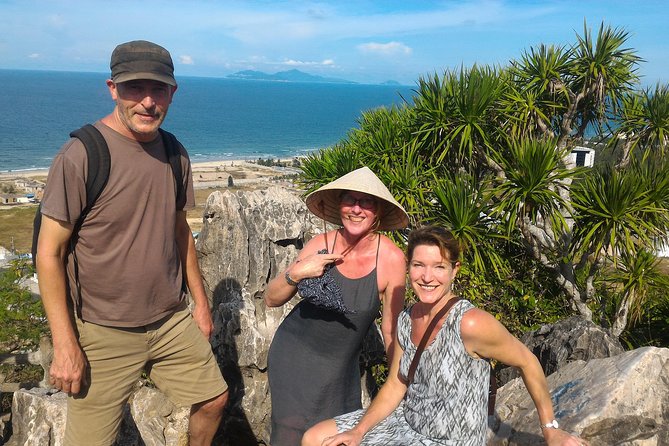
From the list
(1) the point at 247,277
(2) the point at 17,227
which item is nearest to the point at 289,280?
(1) the point at 247,277

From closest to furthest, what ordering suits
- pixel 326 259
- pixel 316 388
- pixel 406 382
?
pixel 406 382 < pixel 326 259 < pixel 316 388

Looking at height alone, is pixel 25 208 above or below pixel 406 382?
below

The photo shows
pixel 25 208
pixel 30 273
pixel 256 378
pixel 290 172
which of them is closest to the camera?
pixel 256 378

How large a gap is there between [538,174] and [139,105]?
439cm

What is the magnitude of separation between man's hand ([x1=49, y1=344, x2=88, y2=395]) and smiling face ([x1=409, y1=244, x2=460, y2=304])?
1759 mm

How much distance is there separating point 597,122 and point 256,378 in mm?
5891

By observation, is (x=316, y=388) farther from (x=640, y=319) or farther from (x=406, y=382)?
(x=640, y=319)

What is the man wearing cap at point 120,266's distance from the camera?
9.06ft

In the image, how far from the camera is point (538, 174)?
5.95m

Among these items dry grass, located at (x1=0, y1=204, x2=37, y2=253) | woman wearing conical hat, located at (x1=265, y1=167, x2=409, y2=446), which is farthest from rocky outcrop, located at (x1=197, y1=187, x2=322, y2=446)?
dry grass, located at (x1=0, y1=204, x2=37, y2=253)

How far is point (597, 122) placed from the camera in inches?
306

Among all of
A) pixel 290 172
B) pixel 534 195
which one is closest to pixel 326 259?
pixel 534 195

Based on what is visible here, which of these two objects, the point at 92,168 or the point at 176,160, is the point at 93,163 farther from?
the point at 176,160

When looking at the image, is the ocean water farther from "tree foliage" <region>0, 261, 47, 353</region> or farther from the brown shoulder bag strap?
the brown shoulder bag strap
